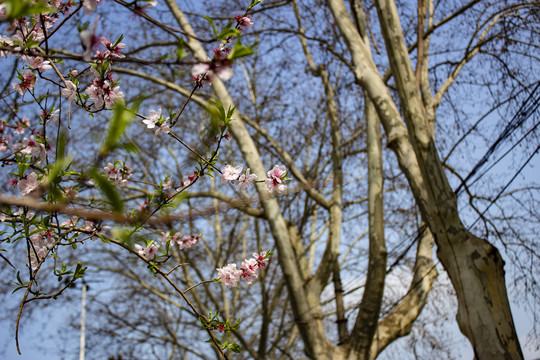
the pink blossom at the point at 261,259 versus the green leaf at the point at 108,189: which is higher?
the pink blossom at the point at 261,259

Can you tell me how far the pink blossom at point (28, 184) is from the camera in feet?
4.79

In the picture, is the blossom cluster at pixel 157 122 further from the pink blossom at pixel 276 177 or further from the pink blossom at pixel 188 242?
the pink blossom at pixel 188 242

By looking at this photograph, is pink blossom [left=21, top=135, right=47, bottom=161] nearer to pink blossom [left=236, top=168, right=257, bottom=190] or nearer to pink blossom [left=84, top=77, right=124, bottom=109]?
pink blossom [left=84, top=77, right=124, bottom=109]

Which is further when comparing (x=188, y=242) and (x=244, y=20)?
(x=188, y=242)

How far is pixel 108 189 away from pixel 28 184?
1.21 meters

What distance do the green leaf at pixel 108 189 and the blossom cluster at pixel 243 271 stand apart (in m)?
1.38

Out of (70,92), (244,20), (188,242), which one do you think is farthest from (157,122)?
(188,242)

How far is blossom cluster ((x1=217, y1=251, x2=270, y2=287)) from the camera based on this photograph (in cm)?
184

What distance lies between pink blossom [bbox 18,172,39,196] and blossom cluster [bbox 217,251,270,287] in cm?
75

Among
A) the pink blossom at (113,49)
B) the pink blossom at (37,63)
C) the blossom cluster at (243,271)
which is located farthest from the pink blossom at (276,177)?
the pink blossom at (37,63)

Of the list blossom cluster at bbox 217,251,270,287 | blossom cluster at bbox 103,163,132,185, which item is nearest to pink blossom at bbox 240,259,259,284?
blossom cluster at bbox 217,251,270,287

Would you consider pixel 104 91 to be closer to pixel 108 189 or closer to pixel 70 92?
pixel 70 92

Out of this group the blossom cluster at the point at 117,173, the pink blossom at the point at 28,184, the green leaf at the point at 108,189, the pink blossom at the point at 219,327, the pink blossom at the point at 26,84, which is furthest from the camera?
the blossom cluster at the point at 117,173

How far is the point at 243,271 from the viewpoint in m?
1.88
